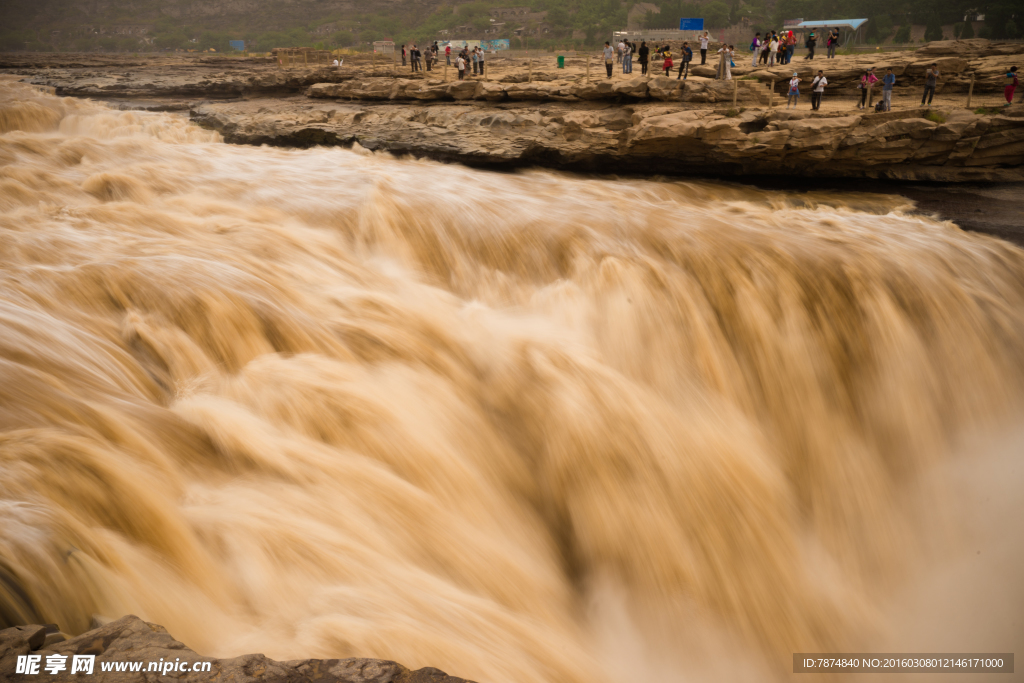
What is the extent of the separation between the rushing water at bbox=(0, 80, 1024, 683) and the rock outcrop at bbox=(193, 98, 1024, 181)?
2.62 meters

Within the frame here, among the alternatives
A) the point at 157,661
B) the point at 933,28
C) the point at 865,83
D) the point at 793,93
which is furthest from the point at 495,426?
the point at 933,28

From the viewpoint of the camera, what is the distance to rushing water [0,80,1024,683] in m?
2.71

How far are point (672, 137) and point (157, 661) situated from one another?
9.65 meters

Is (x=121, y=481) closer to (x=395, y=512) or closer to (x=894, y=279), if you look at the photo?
(x=395, y=512)

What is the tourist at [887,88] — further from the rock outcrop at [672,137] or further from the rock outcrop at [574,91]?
the rock outcrop at [574,91]

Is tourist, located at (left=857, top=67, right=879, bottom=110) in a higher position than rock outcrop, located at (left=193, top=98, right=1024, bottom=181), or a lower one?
higher

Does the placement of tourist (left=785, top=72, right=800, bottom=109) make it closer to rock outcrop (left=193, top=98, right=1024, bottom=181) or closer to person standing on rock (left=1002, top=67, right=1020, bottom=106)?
rock outcrop (left=193, top=98, right=1024, bottom=181)

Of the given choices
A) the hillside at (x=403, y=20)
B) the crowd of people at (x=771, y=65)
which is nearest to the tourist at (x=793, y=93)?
the crowd of people at (x=771, y=65)

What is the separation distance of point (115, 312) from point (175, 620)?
9.39ft

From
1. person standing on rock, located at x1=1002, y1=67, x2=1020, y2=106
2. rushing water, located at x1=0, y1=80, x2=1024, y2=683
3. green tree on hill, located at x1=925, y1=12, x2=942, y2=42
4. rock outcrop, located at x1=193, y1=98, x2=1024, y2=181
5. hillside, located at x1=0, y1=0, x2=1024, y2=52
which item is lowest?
rushing water, located at x1=0, y1=80, x2=1024, y2=683

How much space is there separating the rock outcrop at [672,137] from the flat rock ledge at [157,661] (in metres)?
9.35

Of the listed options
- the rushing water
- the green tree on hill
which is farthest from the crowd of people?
the green tree on hill

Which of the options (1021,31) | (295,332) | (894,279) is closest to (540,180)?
(894,279)

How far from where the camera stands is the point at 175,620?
234 centimetres
